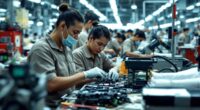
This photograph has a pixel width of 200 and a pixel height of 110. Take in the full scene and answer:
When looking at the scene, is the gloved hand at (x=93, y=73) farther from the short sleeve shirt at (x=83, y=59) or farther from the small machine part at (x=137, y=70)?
the short sleeve shirt at (x=83, y=59)

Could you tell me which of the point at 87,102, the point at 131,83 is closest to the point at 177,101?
the point at 87,102

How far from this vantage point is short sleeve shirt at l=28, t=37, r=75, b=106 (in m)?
2.70

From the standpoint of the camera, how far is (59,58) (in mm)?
2920

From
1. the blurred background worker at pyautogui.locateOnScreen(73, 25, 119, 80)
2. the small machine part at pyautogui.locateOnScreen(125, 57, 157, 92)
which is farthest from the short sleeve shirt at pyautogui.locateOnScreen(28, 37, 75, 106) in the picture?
the blurred background worker at pyautogui.locateOnScreen(73, 25, 119, 80)

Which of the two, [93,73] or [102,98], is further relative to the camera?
[93,73]

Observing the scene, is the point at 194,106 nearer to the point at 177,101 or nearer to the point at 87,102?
the point at 177,101

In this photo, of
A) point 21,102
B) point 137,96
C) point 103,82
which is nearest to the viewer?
point 21,102

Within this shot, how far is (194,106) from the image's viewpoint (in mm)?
1712

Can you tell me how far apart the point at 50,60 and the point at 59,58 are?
15 cm

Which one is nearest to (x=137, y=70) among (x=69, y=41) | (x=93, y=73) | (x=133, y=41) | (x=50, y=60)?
(x=93, y=73)

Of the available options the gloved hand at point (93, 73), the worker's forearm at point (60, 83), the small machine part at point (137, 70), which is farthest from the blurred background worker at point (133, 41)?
the worker's forearm at point (60, 83)

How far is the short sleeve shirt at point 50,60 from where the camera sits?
8.87 ft

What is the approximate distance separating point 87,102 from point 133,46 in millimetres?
6272

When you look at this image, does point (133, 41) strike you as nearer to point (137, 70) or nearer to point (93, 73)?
point (137, 70)
